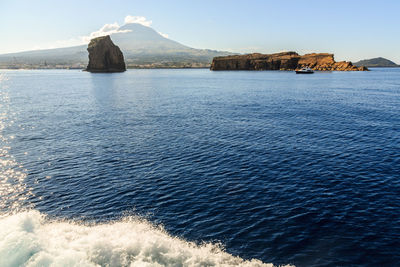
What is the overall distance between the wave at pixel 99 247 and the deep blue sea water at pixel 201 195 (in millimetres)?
73

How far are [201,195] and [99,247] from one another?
9.81 metres

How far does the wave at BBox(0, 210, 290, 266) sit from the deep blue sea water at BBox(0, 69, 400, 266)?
73 mm

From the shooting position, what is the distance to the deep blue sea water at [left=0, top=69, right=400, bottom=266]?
1697 cm

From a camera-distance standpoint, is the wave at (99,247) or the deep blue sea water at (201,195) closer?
the wave at (99,247)

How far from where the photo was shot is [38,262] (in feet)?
51.2

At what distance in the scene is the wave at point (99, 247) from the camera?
1595cm

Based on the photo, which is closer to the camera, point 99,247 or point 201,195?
point 99,247

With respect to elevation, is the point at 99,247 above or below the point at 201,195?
above

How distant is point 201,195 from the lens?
959 inches

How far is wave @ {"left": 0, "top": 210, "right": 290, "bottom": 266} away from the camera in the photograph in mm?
15953

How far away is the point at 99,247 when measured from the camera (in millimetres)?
17094

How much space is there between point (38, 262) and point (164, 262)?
281 inches

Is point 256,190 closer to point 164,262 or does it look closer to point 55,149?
point 164,262

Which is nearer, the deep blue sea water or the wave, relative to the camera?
the wave
